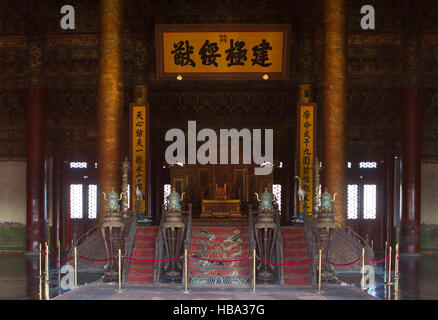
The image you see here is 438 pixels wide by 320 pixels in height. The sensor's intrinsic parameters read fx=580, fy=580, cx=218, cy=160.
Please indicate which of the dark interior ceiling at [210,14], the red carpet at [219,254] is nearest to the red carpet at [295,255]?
the red carpet at [219,254]

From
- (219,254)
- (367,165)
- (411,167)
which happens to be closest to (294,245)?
(219,254)

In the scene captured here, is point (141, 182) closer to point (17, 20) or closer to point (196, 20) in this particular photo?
point (196, 20)

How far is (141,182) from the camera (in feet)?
47.9

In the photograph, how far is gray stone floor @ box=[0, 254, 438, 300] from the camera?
8.78m

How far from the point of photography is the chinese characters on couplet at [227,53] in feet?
48.2

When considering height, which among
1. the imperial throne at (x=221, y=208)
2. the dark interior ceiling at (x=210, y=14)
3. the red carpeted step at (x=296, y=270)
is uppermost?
the dark interior ceiling at (x=210, y=14)

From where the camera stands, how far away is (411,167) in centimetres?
1521

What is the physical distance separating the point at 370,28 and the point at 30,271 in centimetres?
1056

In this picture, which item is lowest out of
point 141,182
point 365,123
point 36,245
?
point 36,245

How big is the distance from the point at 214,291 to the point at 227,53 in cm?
721

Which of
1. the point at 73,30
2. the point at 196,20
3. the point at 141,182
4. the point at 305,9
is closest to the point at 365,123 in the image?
the point at 305,9

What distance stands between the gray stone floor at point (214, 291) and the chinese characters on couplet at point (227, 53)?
618cm

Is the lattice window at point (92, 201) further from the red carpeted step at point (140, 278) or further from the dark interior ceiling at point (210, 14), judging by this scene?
the red carpeted step at point (140, 278)

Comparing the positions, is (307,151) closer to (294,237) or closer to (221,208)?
(221,208)
